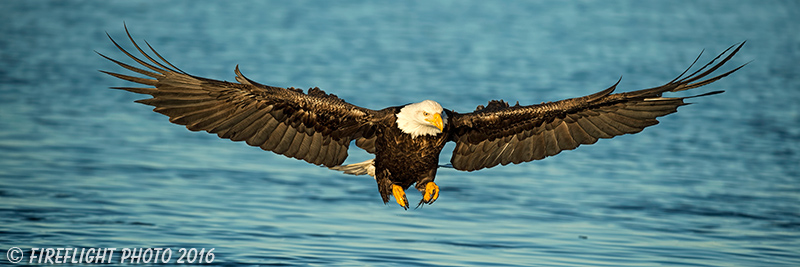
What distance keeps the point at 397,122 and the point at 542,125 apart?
1131mm

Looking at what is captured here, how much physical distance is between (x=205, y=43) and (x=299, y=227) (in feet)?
32.6

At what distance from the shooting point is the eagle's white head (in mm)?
6754

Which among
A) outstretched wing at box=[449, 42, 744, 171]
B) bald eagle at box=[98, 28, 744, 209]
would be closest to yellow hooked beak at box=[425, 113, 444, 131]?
bald eagle at box=[98, 28, 744, 209]

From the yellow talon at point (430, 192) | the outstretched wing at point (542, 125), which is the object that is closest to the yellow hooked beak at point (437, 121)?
the outstretched wing at point (542, 125)

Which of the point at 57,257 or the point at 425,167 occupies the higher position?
the point at 425,167

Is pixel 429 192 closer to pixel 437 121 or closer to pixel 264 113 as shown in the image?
pixel 437 121

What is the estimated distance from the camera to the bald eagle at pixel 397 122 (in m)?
6.84

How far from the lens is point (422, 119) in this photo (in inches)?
268

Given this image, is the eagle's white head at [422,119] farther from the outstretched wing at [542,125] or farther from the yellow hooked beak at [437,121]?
the outstretched wing at [542,125]

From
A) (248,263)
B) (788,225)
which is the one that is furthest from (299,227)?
(788,225)

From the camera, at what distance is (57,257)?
716 centimetres

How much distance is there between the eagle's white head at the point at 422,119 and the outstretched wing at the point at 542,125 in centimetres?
31

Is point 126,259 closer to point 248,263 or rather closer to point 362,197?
point 248,263

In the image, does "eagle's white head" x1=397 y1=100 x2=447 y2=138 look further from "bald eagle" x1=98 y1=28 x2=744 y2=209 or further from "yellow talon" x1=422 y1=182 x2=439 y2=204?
"yellow talon" x1=422 y1=182 x2=439 y2=204
